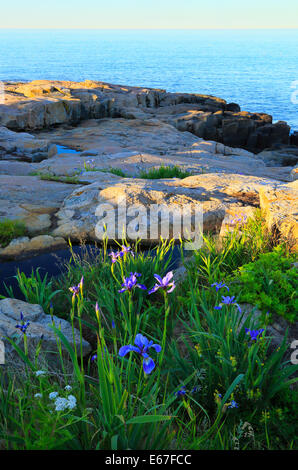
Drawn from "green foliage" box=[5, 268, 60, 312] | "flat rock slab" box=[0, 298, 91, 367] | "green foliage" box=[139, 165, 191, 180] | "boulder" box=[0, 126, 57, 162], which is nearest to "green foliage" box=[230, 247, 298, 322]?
"flat rock slab" box=[0, 298, 91, 367]

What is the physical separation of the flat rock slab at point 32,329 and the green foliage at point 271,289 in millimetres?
1577

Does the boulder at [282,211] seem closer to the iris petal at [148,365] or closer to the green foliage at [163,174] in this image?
the green foliage at [163,174]

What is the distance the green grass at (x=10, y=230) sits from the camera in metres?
5.71

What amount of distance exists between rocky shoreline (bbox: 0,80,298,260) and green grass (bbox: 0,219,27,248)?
0.43ft

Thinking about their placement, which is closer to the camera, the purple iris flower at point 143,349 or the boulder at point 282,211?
the purple iris flower at point 143,349

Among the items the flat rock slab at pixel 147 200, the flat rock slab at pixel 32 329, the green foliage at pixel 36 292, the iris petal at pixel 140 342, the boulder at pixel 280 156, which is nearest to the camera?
the iris petal at pixel 140 342

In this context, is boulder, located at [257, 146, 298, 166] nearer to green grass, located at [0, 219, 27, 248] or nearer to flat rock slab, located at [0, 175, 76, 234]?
flat rock slab, located at [0, 175, 76, 234]

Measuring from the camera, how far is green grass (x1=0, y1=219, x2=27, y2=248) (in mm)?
5707

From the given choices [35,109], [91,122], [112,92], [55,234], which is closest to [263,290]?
[55,234]

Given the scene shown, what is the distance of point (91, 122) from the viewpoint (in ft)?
72.2

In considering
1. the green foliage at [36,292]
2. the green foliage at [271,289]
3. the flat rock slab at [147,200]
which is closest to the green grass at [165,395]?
the green foliage at [271,289]

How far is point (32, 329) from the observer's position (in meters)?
3.38

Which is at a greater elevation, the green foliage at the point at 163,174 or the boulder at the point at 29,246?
the green foliage at the point at 163,174
